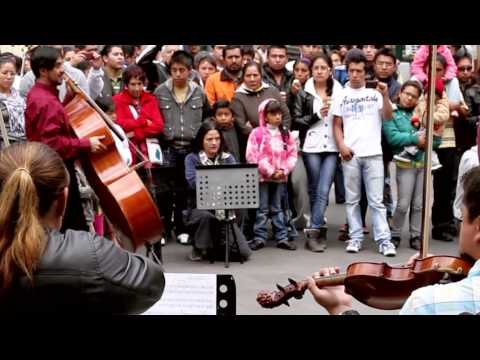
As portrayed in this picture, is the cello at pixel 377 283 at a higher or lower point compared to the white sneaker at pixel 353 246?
higher

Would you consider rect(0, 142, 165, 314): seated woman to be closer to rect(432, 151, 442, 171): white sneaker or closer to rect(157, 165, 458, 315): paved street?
rect(157, 165, 458, 315): paved street

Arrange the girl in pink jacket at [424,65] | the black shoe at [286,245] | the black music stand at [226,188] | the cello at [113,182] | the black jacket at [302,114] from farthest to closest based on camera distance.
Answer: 1. the girl in pink jacket at [424,65]
2. the black jacket at [302,114]
3. the black shoe at [286,245]
4. the black music stand at [226,188]
5. the cello at [113,182]

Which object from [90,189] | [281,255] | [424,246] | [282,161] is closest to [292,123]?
[282,161]

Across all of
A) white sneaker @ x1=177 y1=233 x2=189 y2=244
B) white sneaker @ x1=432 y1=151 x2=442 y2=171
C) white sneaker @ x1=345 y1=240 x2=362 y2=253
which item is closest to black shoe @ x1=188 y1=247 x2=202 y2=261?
white sneaker @ x1=177 y1=233 x2=189 y2=244

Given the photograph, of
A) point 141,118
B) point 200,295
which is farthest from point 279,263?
point 200,295

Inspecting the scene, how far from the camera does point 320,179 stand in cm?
673

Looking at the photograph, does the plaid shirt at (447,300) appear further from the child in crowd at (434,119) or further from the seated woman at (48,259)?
the child in crowd at (434,119)

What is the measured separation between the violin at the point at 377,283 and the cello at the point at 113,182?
2.21m

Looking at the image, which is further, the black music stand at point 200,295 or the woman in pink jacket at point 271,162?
the woman in pink jacket at point 271,162

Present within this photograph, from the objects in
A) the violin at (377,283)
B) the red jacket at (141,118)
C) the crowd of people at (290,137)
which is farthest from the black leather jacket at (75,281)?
the red jacket at (141,118)

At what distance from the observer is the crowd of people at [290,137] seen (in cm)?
638

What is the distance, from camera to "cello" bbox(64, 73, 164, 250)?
4758 millimetres

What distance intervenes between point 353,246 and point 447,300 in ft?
15.9

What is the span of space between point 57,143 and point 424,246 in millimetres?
2394
